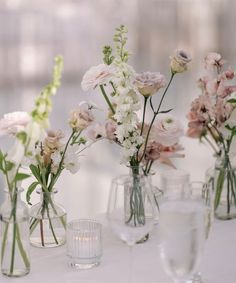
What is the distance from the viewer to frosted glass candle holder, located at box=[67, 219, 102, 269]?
145 centimetres

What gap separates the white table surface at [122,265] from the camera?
4.61 feet

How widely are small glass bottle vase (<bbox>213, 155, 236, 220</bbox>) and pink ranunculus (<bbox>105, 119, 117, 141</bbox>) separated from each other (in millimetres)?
323

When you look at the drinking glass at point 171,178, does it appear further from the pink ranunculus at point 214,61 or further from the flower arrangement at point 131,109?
the pink ranunculus at point 214,61

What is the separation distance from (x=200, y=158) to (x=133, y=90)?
190 centimetres

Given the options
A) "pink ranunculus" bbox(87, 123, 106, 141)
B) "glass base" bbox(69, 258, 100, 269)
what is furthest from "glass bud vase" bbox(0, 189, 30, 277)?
"pink ranunculus" bbox(87, 123, 106, 141)

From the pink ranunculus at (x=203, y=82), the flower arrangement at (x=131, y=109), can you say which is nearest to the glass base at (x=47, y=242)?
the flower arrangement at (x=131, y=109)

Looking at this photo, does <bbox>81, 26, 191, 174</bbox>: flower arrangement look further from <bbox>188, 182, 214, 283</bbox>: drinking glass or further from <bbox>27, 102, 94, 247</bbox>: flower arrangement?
<bbox>188, 182, 214, 283</bbox>: drinking glass

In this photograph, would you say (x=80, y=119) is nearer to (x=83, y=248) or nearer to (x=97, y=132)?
(x=97, y=132)

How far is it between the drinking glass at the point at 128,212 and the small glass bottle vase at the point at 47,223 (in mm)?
279

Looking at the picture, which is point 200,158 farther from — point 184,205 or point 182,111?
point 184,205

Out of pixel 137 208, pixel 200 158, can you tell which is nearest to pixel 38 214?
pixel 137 208

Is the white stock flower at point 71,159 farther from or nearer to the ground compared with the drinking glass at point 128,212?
farther from the ground

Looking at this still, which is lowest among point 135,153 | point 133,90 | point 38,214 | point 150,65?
point 38,214

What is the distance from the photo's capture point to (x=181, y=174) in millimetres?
1870
